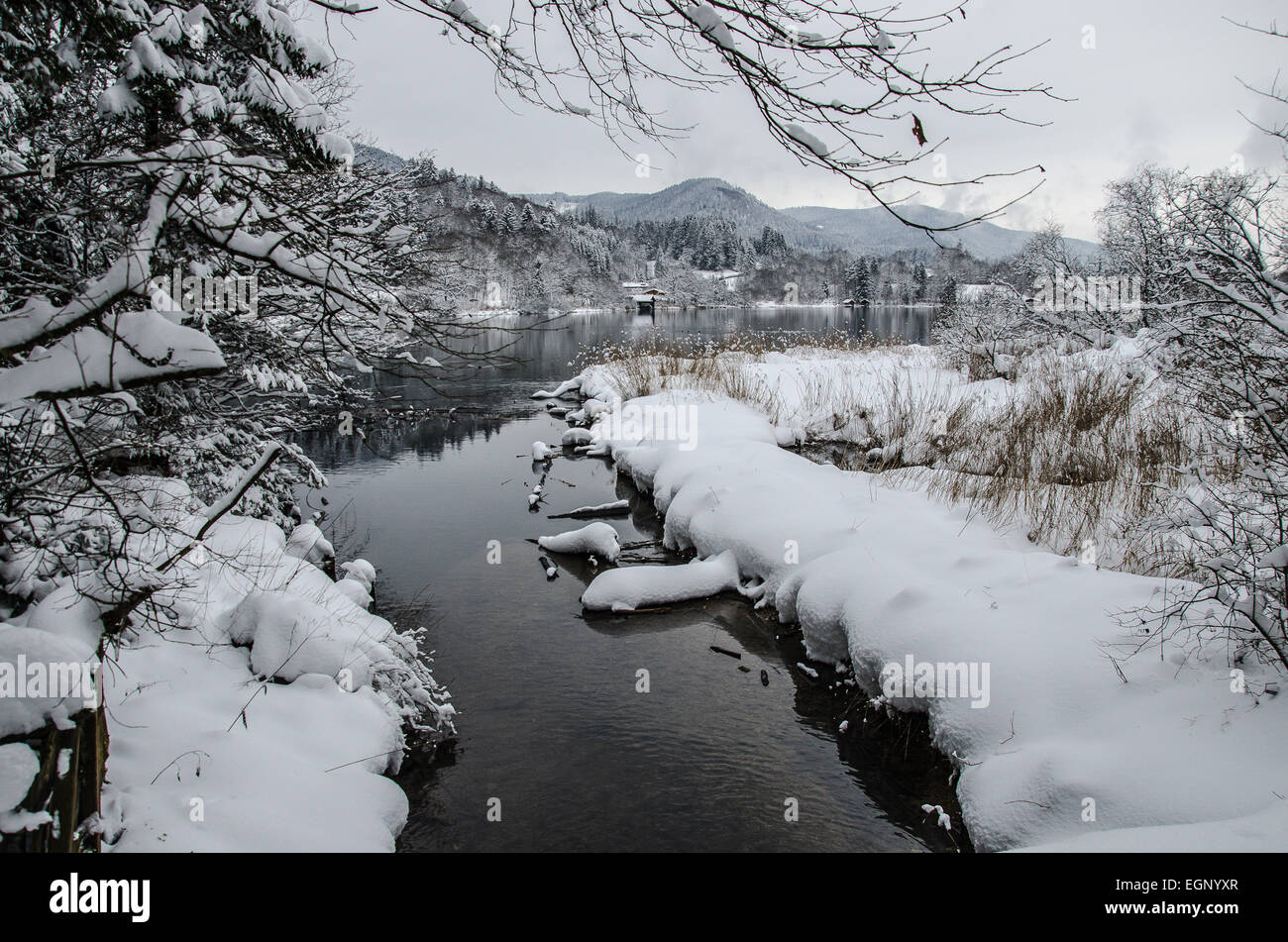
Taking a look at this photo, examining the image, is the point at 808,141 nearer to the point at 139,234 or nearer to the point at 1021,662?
the point at 139,234

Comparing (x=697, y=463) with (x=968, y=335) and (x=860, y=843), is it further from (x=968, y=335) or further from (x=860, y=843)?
(x=968, y=335)

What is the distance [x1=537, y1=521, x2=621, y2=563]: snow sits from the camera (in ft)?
28.0

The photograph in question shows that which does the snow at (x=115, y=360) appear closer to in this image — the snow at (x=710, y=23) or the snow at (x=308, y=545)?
the snow at (x=710, y=23)

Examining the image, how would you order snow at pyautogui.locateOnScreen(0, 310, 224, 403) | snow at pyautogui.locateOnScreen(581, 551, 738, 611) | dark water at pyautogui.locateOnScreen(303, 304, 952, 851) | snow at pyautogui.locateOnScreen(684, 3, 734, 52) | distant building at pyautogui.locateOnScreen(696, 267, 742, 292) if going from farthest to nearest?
1. distant building at pyautogui.locateOnScreen(696, 267, 742, 292)
2. snow at pyautogui.locateOnScreen(581, 551, 738, 611)
3. dark water at pyautogui.locateOnScreen(303, 304, 952, 851)
4. snow at pyautogui.locateOnScreen(684, 3, 734, 52)
5. snow at pyautogui.locateOnScreen(0, 310, 224, 403)

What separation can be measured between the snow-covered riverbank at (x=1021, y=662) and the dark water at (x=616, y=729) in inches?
18.2

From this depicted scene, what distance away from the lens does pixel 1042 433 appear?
9.37m

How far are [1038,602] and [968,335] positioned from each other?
16.6 meters

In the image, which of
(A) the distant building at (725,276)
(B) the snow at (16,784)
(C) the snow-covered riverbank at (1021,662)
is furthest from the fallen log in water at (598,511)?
(A) the distant building at (725,276)

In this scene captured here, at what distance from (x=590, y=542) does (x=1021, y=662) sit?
526 centimetres

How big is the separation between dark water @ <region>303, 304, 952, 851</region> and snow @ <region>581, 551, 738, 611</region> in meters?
0.16

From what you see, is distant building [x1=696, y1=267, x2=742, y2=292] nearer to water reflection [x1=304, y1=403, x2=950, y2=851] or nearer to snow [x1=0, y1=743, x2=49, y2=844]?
water reflection [x1=304, y1=403, x2=950, y2=851]

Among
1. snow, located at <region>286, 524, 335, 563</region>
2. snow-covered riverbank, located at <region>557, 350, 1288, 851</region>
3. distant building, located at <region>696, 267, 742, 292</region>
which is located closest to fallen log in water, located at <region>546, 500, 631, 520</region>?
snow-covered riverbank, located at <region>557, 350, 1288, 851</region>

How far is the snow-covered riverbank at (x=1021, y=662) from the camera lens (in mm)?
3221
